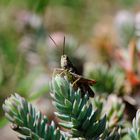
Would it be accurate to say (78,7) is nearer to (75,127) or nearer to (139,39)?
(139,39)

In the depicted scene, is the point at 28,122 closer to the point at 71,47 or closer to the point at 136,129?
the point at 136,129

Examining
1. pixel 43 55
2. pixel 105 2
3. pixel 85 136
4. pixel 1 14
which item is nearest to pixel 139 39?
pixel 43 55

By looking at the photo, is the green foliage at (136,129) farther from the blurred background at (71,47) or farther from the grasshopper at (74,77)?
the blurred background at (71,47)

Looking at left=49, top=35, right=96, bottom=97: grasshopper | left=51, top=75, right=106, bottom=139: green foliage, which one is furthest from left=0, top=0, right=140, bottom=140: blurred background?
left=51, top=75, right=106, bottom=139: green foliage

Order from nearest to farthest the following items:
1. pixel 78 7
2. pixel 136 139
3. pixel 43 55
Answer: pixel 136 139
pixel 43 55
pixel 78 7

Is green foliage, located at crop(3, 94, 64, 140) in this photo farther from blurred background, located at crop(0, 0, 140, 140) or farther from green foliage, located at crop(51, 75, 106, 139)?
blurred background, located at crop(0, 0, 140, 140)

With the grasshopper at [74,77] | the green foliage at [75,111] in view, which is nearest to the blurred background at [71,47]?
the grasshopper at [74,77]
